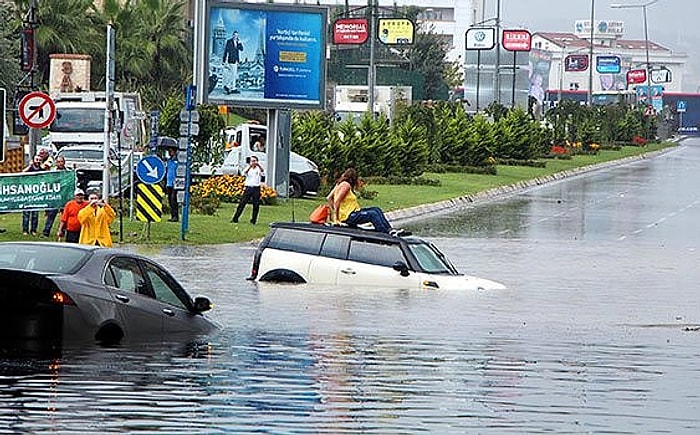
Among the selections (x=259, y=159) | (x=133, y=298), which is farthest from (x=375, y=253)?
(x=259, y=159)

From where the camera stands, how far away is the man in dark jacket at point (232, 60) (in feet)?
148

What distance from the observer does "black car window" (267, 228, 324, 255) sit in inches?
981

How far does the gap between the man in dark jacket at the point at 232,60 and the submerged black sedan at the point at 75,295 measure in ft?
94.4

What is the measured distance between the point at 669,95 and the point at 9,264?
590ft

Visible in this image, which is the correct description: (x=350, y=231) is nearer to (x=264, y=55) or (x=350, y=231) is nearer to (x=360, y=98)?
(x=264, y=55)

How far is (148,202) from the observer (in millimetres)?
32969

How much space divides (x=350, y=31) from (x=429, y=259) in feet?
177

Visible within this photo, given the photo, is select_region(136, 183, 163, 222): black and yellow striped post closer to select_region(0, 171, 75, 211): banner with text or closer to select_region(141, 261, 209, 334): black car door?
select_region(0, 171, 75, 211): banner with text

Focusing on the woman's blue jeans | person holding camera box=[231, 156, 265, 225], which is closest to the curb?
person holding camera box=[231, 156, 265, 225]

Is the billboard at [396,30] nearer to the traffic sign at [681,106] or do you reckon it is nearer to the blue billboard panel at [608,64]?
the blue billboard panel at [608,64]

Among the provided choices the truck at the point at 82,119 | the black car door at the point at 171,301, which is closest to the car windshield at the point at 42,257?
the black car door at the point at 171,301

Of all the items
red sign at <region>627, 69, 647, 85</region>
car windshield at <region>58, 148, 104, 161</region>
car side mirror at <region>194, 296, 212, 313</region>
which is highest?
red sign at <region>627, 69, 647, 85</region>

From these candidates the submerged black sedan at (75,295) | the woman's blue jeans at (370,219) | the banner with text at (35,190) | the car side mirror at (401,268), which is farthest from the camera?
the banner with text at (35,190)

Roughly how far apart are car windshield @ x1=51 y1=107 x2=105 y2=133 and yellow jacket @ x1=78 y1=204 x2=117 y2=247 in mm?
19597
